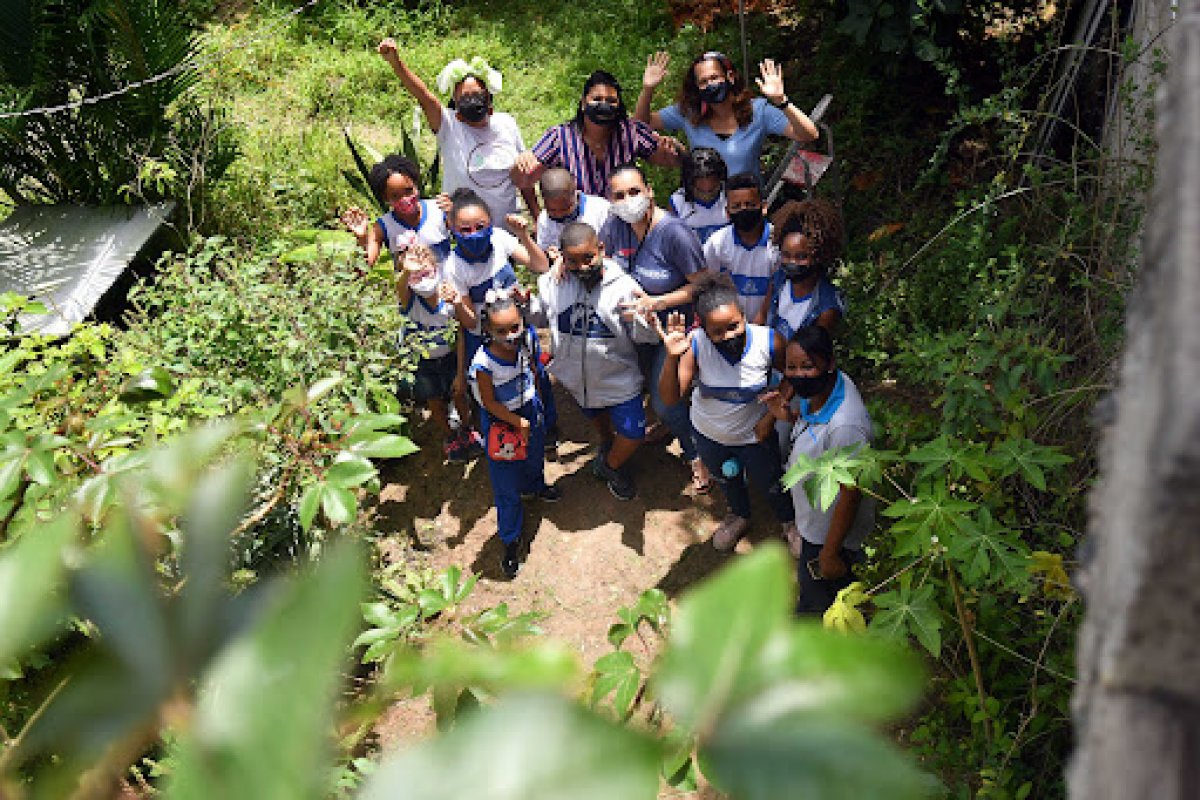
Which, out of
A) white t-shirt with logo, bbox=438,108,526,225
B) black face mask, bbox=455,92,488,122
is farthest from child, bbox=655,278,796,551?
black face mask, bbox=455,92,488,122

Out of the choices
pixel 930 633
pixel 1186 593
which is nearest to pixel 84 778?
pixel 1186 593

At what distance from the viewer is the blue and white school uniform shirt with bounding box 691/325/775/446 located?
3.63m

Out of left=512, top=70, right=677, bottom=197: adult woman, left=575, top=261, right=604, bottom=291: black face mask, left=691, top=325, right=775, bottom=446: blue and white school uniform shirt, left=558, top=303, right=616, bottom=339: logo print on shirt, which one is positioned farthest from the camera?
left=512, top=70, right=677, bottom=197: adult woman

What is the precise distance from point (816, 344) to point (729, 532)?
1315 millimetres

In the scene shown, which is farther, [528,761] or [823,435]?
[823,435]

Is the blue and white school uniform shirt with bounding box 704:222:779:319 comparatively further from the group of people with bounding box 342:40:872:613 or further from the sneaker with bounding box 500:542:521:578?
the sneaker with bounding box 500:542:521:578

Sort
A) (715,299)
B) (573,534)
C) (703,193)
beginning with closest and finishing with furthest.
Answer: (715,299)
(703,193)
(573,534)

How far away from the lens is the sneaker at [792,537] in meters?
4.05

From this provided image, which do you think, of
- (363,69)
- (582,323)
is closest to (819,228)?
(582,323)

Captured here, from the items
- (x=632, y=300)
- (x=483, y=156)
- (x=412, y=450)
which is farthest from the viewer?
(x=483, y=156)

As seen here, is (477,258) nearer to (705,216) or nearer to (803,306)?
(705,216)

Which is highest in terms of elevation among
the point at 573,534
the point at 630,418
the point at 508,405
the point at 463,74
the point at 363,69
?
the point at 463,74

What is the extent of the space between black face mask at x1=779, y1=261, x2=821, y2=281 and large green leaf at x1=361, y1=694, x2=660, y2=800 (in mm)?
3363

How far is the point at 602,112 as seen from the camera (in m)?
4.54
